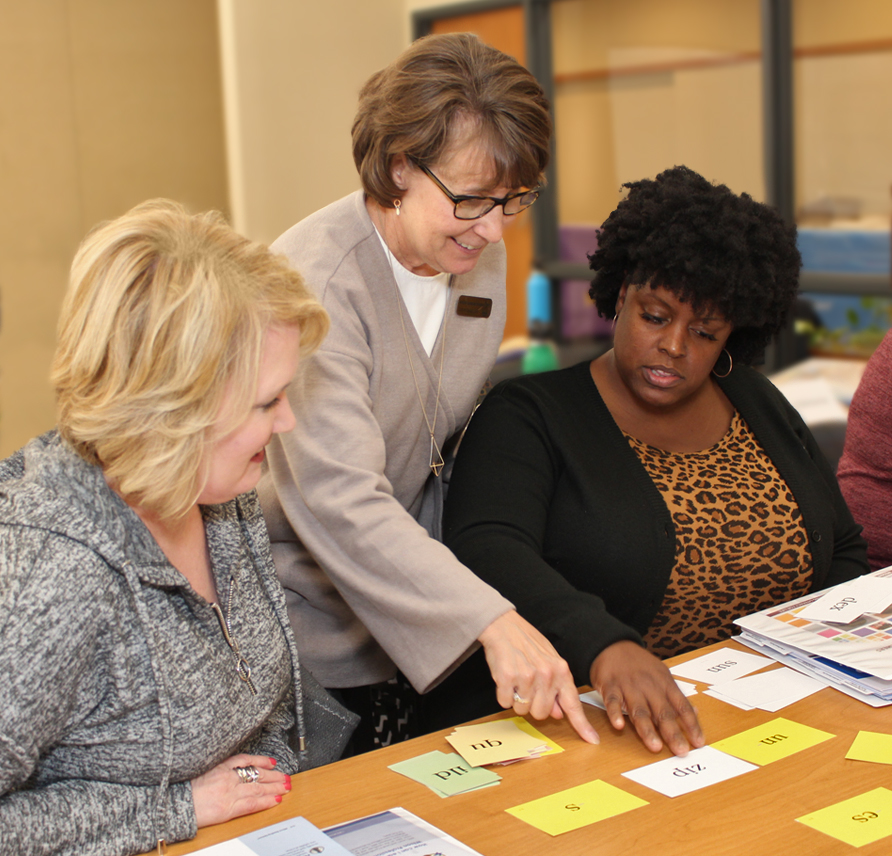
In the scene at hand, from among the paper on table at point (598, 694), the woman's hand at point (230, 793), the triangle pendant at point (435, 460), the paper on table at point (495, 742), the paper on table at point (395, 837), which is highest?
the triangle pendant at point (435, 460)

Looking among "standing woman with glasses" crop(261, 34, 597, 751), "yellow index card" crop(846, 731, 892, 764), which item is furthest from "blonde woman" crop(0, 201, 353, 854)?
"yellow index card" crop(846, 731, 892, 764)

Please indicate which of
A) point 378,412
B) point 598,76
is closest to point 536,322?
point 598,76

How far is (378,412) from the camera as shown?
1.70 m

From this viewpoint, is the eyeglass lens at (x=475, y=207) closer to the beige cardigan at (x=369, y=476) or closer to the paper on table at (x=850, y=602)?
the beige cardigan at (x=369, y=476)

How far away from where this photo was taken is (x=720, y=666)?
161cm

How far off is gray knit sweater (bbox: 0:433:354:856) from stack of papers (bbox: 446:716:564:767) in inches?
10.7

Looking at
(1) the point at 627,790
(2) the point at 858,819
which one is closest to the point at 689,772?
(1) the point at 627,790

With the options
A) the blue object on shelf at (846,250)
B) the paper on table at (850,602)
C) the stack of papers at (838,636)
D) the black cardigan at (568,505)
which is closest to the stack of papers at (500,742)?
the black cardigan at (568,505)

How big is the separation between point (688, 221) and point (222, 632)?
1.09 m

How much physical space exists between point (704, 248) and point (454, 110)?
54 cm

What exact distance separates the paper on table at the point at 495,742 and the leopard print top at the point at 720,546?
49 centimetres

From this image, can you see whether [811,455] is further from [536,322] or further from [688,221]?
[536,322]

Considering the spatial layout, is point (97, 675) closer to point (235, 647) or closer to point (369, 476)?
point (235, 647)

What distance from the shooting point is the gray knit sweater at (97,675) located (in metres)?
1.09
